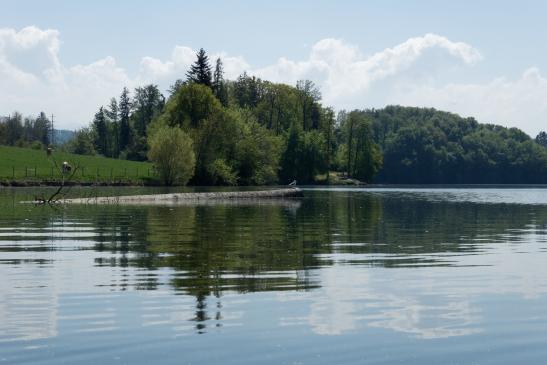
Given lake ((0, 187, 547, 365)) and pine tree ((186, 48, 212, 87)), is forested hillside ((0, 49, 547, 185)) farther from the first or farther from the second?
lake ((0, 187, 547, 365))

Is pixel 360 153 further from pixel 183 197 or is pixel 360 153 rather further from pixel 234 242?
pixel 234 242

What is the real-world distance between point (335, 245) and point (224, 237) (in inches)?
207

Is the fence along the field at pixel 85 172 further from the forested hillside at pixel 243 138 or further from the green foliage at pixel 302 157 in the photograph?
the green foliage at pixel 302 157

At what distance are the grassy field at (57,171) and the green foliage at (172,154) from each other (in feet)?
18.7

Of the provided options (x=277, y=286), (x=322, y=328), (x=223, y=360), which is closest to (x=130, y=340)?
(x=223, y=360)

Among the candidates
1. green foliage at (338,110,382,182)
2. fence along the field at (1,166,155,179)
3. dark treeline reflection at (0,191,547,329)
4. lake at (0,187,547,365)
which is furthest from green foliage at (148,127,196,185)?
lake at (0,187,547,365)

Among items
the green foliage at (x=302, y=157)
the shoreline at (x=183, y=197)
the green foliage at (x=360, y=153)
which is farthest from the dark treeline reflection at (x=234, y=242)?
the green foliage at (x=360, y=153)

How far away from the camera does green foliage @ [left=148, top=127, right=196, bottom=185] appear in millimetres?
118000

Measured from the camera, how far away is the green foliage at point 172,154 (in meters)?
118

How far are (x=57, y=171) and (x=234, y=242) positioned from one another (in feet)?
300

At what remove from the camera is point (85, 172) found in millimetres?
124938

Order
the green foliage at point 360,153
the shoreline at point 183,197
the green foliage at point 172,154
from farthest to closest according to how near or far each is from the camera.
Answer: the green foliage at point 360,153 < the green foliage at point 172,154 < the shoreline at point 183,197

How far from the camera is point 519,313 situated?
18.0 meters

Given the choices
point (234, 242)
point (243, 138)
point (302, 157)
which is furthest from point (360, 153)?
point (234, 242)
